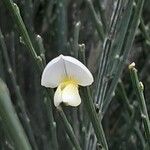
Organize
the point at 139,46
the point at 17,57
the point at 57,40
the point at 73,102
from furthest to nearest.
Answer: the point at 139,46, the point at 17,57, the point at 57,40, the point at 73,102

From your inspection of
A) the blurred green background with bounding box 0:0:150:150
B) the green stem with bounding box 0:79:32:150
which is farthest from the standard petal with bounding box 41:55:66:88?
the blurred green background with bounding box 0:0:150:150

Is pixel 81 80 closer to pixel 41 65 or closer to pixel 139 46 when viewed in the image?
pixel 41 65

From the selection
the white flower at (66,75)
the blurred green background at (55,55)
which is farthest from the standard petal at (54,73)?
the blurred green background at (55,55)

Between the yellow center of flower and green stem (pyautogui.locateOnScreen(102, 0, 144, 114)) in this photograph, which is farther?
green stem (pyautogui.locateOnScreen(102, 0, 144, 114))

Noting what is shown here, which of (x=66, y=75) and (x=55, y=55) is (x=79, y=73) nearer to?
(x=66, y=75)

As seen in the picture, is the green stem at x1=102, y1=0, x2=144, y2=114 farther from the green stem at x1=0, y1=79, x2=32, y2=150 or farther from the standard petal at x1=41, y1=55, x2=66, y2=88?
the green stem at x1=0, y1=79, x2=32, y2=150

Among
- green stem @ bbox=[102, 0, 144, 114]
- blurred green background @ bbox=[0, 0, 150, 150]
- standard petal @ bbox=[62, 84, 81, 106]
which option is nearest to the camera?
standard petal @ bbox=[62, 84, 81, 106]

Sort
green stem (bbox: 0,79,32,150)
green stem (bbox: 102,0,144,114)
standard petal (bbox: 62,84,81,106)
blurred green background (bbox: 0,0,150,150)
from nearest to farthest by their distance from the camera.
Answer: green stem (bbox: 0,79,32,150), standard petal (bbox: 62,84,81,106), green stem (bbox: 102,0,144,114), blurred green background (bbox: 0,0,150,150)

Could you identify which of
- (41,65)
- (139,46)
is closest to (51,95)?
(41,65)

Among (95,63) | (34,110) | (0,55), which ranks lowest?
(34,110)
